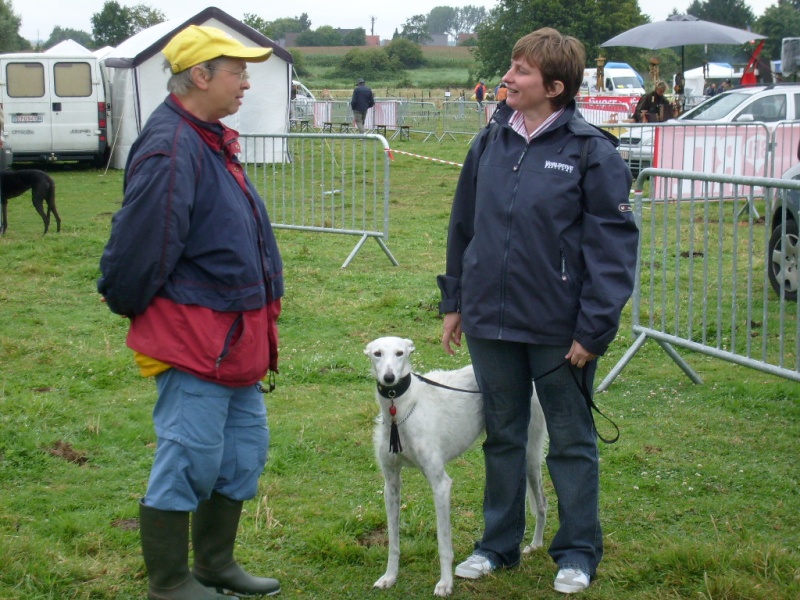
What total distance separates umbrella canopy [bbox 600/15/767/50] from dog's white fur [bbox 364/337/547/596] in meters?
18.0

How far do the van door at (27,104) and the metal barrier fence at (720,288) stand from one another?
14533 millimetres

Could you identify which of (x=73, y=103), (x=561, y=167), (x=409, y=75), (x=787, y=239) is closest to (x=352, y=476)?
(x=561, y=167)

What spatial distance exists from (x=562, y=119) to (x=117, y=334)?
538 centimetres

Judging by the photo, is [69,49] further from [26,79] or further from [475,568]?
[475,568]

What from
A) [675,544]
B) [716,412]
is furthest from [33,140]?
[675,544]

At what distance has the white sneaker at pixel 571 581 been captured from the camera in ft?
11.2

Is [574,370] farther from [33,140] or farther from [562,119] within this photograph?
[33,140]

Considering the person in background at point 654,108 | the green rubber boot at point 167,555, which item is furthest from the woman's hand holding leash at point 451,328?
the person in background at point 654,108

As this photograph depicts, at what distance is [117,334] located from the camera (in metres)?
7.68

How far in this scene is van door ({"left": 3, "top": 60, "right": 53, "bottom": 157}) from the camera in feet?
65.9

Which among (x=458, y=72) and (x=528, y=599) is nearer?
(x=528, y=599)

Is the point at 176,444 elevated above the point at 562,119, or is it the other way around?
the point at 562,119

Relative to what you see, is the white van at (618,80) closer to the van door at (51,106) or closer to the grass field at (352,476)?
the van door at (51,106)

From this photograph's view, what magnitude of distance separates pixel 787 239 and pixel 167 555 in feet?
16.1
